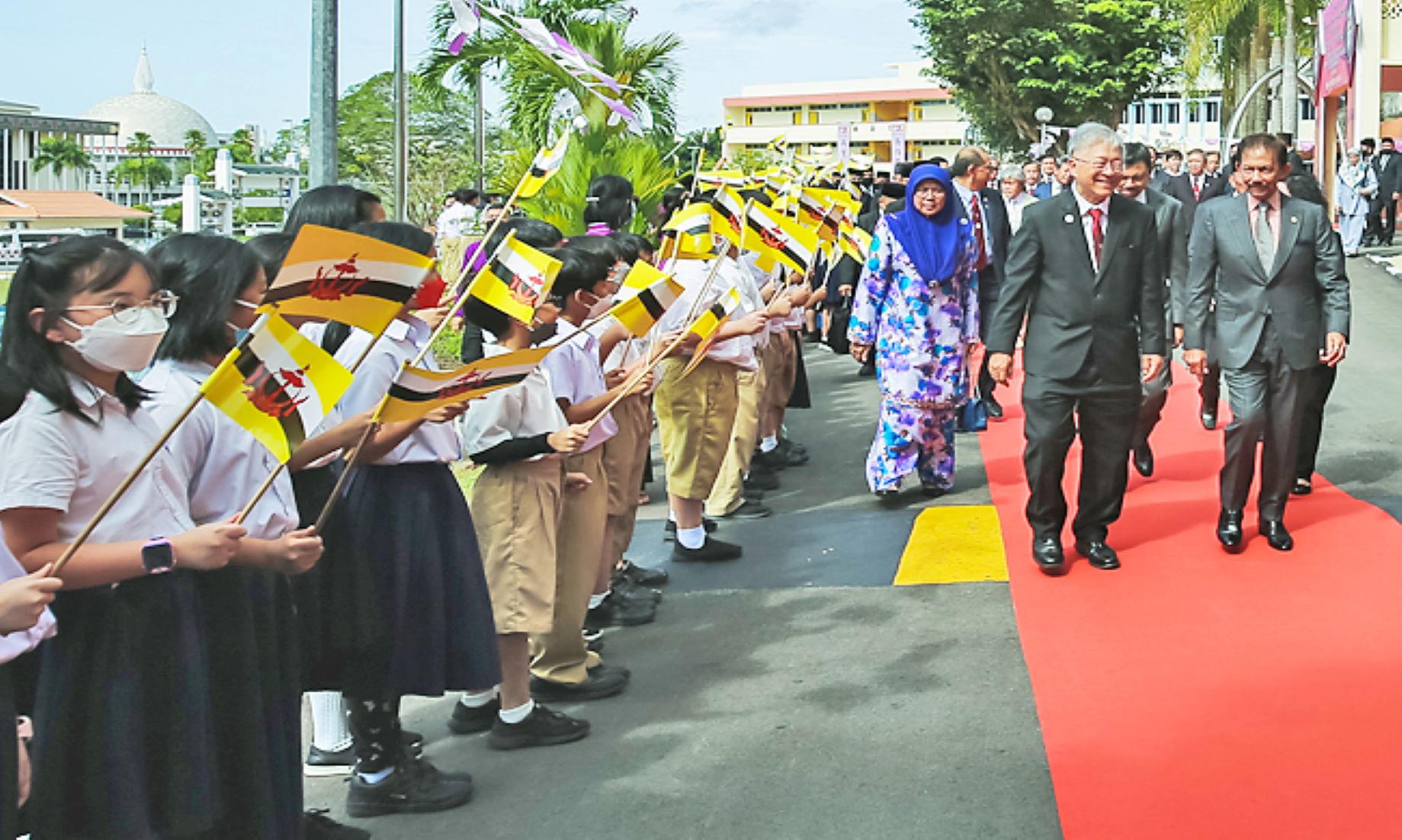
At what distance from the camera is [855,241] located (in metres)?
8.74

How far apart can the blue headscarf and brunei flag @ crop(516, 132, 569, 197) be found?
10.4ft

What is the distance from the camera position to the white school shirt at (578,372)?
16.8 ft

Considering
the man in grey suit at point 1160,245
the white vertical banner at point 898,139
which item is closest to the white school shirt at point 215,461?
the man in grey suit at point 1160,245

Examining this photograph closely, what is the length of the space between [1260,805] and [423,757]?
7.64 ft

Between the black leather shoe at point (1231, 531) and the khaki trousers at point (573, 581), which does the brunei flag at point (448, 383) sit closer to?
the khaki trousers at point (573, 581)

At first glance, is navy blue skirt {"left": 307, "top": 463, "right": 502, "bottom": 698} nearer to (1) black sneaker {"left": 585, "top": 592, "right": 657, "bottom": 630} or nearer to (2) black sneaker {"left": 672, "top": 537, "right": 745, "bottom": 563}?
(1) black sneaker {"left": 585, "top": 592, "right": 657, "bottom": 630}

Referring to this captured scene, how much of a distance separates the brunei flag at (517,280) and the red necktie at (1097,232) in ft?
10.4

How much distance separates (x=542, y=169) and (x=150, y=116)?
Answer: 140797mm

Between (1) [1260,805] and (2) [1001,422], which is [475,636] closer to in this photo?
(1) [1260,805]

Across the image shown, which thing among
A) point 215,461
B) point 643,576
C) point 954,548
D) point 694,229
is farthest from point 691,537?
point 215,461

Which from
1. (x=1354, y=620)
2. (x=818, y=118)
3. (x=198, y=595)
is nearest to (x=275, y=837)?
(x=198, y=595)

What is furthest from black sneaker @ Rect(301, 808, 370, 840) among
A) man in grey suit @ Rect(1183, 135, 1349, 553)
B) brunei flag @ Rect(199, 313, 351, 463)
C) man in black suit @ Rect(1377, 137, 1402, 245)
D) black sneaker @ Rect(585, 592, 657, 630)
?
man in black suit @ Rect(1377, 137, 1402, 245)

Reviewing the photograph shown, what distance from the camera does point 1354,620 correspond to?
566cm

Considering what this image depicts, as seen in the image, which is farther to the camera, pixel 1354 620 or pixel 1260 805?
pixel 1354 620
